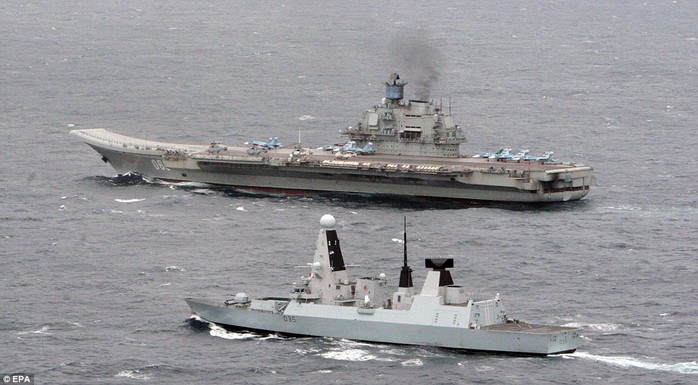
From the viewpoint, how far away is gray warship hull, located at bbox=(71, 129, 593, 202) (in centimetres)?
9212

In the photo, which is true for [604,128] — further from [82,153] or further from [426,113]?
[82,153]

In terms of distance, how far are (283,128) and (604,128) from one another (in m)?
22.1

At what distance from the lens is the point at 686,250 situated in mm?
77938

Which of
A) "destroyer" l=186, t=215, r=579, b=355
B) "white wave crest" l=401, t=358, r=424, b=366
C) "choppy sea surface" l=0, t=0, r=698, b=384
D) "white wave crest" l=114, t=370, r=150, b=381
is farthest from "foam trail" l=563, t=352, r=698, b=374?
"white wave crest" l=114, t=370, r=150, b=381

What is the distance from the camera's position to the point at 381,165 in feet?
311

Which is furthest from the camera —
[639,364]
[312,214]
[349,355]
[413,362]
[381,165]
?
[381,165]

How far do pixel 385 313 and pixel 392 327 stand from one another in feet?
1.86

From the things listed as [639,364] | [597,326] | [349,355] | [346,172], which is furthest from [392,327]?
[346,172]

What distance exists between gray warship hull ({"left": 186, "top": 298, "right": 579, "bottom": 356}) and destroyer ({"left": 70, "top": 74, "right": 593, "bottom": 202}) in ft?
104

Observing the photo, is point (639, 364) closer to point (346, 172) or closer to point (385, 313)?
point (385, 313)

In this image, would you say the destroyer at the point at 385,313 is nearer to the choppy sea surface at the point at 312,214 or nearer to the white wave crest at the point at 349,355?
the choppy sea surface at the point at 312,214

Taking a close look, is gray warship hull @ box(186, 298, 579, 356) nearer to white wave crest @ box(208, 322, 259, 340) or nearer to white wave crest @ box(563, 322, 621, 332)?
white wave crest @ box(208, 322, 259, 340)

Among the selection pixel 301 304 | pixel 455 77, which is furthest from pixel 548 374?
pixel 455 77

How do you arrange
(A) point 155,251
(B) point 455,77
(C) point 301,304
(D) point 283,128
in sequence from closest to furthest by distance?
(C) point 301,304 → (A) point 155,251 → (D) point 283,128 → (B) point 455,77
